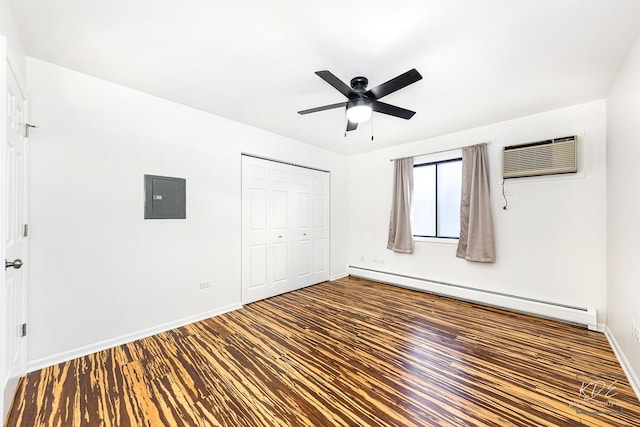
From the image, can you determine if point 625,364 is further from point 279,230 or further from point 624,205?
point 279,230

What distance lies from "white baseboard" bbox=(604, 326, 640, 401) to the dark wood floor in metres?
0.05

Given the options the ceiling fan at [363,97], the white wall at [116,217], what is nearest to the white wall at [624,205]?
the ceiling fan at [363,97]

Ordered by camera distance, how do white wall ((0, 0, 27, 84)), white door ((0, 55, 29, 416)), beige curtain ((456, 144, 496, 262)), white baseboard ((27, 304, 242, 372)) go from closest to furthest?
white wall ((0, 0, 27, 84))
white door ((0, 55, 29, 416))
white baseboard ((27, 304, 242, 372))
beige curtain ((456, 144, 496, 262))

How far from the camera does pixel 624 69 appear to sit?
88.6 inches

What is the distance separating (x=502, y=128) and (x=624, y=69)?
1.39 m

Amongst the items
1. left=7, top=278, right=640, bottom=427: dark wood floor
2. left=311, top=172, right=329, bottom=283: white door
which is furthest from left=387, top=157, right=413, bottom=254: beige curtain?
left=7, top=278, right=640, bottom=427: dark wood floor

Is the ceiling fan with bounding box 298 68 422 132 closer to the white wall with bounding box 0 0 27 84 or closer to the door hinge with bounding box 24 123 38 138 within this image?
the white wall with bounding box 0 0 27 84

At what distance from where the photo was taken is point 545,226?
3326mm

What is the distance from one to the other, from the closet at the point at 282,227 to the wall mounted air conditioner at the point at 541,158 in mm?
2879

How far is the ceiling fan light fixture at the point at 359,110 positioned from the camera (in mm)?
2297

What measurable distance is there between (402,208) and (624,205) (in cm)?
260

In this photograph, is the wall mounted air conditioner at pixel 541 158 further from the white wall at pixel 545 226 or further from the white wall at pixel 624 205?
the white wall at pixel 624 205

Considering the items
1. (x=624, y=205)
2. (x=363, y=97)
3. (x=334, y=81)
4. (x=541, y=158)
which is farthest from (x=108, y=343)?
(x=541, y=158)

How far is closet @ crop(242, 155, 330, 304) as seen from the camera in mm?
3824
